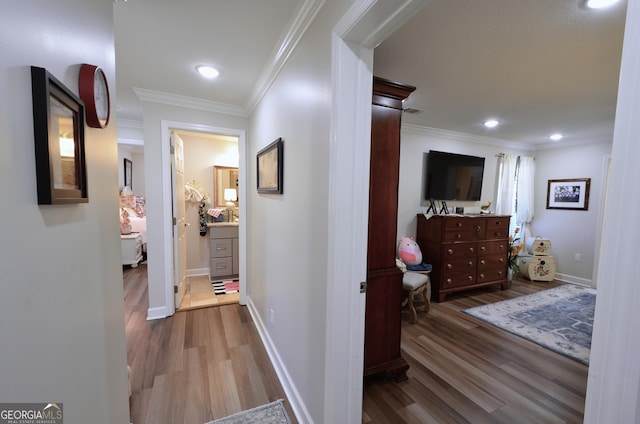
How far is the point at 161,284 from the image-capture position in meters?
2.84

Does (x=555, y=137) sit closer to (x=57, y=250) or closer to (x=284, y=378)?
(x=284, y=378)

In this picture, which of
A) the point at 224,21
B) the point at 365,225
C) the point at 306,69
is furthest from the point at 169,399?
the point at 224,21

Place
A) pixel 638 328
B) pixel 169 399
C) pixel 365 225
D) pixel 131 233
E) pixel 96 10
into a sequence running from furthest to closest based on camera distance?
pixel 131 233 < pixel 169 399 < pixel 365 225 < pixel 96 10 < pixel 638 328

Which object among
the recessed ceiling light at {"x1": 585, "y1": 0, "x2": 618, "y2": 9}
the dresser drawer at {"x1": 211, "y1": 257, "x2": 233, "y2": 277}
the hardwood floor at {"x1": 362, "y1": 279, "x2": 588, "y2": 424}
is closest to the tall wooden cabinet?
the hardwood floor at {"x1": 362, "y1": 279, "x2": 588, "y2": 424}

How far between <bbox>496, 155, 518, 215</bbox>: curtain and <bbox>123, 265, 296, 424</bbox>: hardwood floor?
4507 millimetres

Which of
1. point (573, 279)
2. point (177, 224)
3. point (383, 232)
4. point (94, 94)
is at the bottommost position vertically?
point (573, 279)

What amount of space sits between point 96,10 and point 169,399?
2.17 metres

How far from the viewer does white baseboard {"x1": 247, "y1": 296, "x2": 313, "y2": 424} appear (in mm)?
1559

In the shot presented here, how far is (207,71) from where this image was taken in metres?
2.16

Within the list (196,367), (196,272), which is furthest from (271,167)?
(196,272)

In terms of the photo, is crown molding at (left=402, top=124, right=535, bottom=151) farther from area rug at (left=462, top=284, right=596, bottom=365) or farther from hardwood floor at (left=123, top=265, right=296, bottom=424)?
hardwood floor at (left=123, top=265, right=296, bottom=424)

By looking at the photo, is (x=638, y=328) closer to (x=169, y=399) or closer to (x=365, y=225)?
(x=365, y=225)

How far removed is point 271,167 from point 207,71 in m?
0.97

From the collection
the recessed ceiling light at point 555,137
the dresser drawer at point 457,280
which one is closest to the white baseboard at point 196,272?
the dresser drawer at point 457,280
